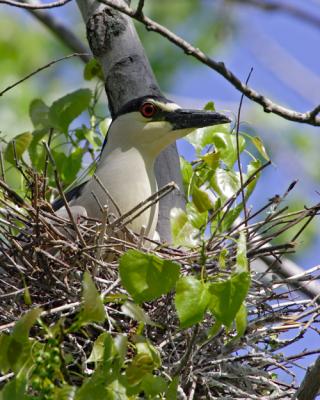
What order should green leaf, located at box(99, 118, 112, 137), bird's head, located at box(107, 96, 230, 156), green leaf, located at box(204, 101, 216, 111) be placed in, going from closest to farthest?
bird's head, located at box(107, 96, 230, 156) < green leaf, located at box(204, 101, 216, 111) < green leaf, located at box(99, 118, 112, 137)

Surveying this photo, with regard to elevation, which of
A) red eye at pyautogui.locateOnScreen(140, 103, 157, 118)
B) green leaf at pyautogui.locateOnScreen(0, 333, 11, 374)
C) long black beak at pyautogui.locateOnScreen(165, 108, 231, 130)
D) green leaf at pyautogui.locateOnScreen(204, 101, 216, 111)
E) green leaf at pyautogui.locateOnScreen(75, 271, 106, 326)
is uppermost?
green leaf at pyautogui.locateOnScreen(204, 101, 216, 111)

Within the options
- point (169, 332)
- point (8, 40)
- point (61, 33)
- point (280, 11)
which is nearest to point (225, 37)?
point (280, 11)

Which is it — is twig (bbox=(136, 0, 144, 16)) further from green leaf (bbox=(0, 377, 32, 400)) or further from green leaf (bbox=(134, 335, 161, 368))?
green leaf (bbox=(0, 377, 32, 400))

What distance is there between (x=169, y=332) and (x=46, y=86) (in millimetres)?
4390

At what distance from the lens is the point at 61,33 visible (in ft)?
17.6

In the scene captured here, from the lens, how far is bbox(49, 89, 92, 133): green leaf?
4.12 m

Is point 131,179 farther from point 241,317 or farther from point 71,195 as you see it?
point 241,317

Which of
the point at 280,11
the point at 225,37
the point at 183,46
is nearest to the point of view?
the point at 280,11

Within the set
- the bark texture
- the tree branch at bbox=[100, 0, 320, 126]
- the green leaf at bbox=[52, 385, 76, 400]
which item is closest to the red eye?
the bark texture

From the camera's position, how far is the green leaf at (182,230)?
320cm

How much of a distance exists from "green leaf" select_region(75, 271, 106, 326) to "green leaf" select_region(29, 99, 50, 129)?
1825 mm

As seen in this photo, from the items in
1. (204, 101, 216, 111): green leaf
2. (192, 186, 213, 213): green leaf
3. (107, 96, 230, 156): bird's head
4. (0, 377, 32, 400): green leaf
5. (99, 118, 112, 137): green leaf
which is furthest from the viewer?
(99, 118, 112, 137): green leaf

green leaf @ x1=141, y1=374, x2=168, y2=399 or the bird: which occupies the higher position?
the bird

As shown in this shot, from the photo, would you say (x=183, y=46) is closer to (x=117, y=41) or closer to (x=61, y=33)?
(x=117, y=41)
